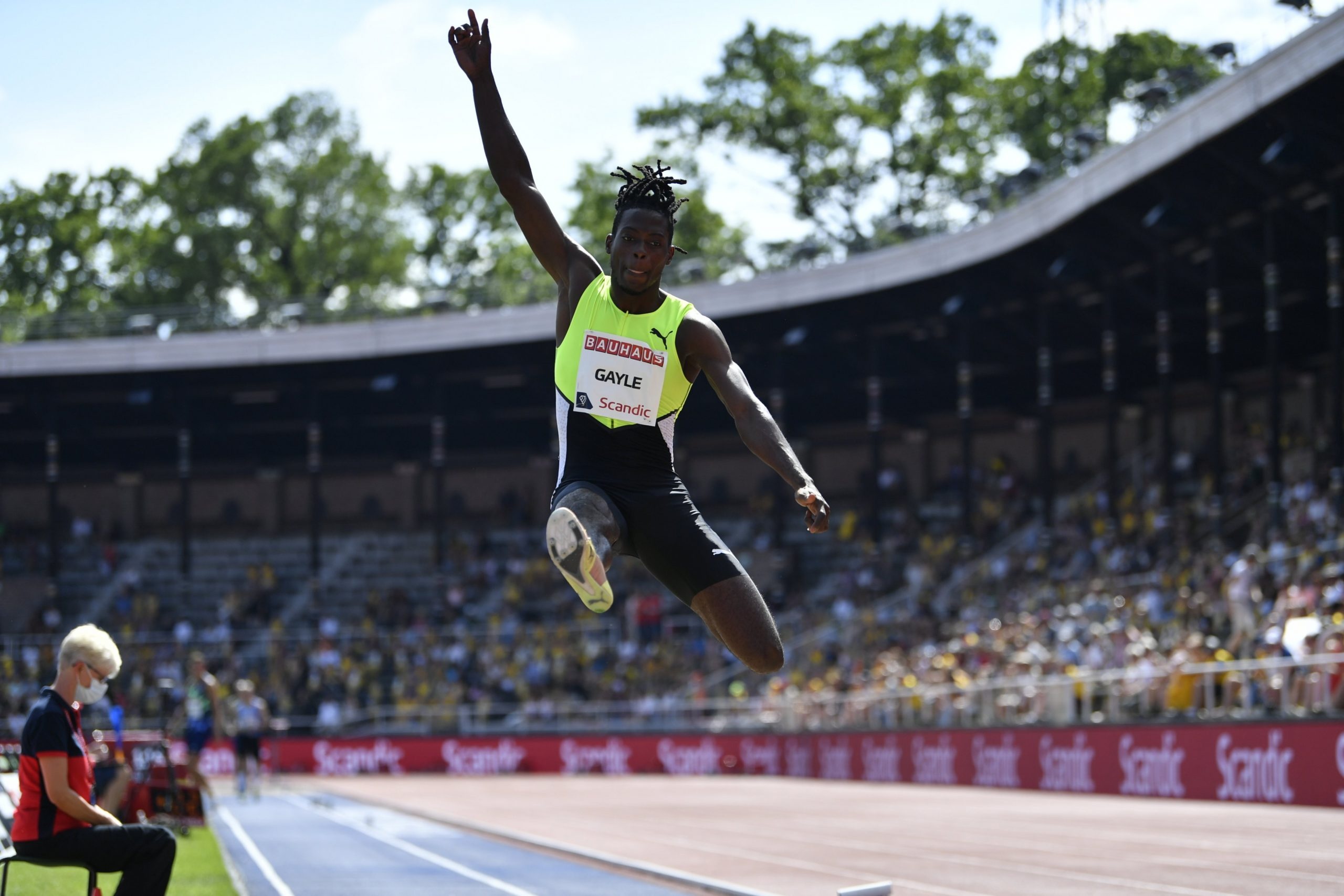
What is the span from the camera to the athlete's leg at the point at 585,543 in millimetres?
6250

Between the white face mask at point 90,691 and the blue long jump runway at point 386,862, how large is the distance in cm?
458

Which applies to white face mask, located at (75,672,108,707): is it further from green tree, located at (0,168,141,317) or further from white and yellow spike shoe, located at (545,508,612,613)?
green tree, located at (0,168,141,317)

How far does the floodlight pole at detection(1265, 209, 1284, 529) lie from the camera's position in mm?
26406

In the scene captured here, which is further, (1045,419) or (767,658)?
(1045,419)

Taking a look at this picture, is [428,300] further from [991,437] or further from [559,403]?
[559,403]

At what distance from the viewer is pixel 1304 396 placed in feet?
119

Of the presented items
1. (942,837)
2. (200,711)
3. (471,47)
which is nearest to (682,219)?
→ (200,711)

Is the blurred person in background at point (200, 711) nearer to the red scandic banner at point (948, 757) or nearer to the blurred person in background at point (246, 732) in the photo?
the red scandic banner at point (948, 757)

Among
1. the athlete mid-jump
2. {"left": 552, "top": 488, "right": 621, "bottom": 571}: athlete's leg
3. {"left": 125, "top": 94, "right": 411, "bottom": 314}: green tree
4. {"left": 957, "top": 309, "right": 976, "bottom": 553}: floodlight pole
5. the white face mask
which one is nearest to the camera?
{"left": 552, "top": 488, "right": 621, "bottom": 571}: athlete's leg

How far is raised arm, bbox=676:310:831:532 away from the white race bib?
174 mm

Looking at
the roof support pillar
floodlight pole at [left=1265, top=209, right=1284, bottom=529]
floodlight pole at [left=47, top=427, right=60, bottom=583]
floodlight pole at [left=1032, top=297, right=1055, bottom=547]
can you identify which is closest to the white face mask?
floodlight pole at [left=1265, top=209, right=1284, bottom=529]

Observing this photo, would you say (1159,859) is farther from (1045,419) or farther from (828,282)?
(828,282)

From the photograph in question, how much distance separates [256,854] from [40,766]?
341 inches

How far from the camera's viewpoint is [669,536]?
6902 mm
